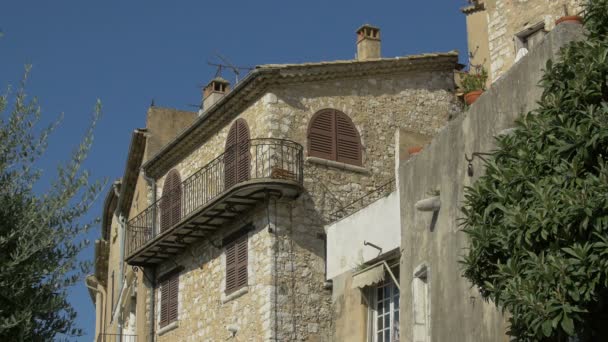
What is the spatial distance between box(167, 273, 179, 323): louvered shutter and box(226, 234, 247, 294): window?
117 inches

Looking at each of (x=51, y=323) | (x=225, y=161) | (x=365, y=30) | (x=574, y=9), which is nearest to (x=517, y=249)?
(x=51, y=323)

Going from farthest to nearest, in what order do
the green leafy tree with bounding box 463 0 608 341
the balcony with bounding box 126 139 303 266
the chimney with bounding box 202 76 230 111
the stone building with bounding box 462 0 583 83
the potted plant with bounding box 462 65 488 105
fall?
the chimney with bounding box 202 76 230 111 < the potted plant with bounding box 462 65 488 105 < the balcony with bounding box 126 139 303 266 < the stone building with bounding box 462 0 583 83 < the green leafy tree with bounding box 463 0 608 341

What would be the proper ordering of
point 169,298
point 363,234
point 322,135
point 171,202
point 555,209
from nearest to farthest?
point 555,209, point 363,234, point 322,135, point 169,298, point 171,202

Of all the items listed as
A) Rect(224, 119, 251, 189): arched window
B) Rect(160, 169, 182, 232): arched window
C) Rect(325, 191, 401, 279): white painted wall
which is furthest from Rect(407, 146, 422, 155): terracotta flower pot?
Rect(160, 169, 182, 232): arched window

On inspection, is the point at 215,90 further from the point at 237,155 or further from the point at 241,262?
the point at 241,262

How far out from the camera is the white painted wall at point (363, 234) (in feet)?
68.1

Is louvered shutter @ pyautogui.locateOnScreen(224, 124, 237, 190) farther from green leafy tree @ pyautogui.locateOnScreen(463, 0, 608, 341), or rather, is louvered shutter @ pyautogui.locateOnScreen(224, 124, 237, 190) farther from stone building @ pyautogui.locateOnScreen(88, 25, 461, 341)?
green leafy tree @ pyautogui.locateOnScreen(463, 0, 608, 341)

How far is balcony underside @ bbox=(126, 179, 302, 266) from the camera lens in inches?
959

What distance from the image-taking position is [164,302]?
2917 cm

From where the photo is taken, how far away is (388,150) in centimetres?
2647

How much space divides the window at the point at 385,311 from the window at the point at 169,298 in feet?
26.5

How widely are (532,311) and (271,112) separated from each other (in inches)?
536

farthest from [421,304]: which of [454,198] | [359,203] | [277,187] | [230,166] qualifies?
[230,166]

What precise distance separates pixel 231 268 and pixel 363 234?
Answer: 4.87 meters
